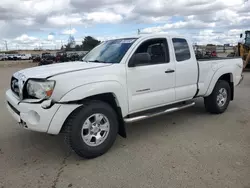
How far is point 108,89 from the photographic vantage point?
4.09 meters

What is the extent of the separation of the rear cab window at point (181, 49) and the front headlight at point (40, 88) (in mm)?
2615

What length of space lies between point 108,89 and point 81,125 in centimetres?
68

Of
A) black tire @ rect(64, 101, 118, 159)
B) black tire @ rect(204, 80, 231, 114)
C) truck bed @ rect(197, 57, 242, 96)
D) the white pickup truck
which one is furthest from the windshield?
black tire @ rect(204, 80, 231, 114)

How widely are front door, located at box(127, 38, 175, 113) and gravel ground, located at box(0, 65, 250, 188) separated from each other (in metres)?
0.68

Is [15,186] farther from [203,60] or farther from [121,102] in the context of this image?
[203,60]

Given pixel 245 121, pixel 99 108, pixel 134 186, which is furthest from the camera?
pixel 245 121

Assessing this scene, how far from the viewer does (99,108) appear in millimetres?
4020

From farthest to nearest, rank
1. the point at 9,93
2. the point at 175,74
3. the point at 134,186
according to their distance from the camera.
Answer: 1. the point at 175,74
2. the point at 9,93
3. the point at 134,186

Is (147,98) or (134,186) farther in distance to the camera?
(147,98)

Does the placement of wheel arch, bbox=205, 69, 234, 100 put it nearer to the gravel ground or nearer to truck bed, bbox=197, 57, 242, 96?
truck bed, bbox=197, 57, 242, 96

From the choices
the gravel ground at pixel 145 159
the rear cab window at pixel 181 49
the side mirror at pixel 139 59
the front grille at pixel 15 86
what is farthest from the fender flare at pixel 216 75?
the front grille at pixel 15 86

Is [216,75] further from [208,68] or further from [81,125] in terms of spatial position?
[81,125]

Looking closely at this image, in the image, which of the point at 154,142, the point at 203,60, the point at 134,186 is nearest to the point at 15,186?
the point at 134,186

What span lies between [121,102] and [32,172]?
65.2 inches
